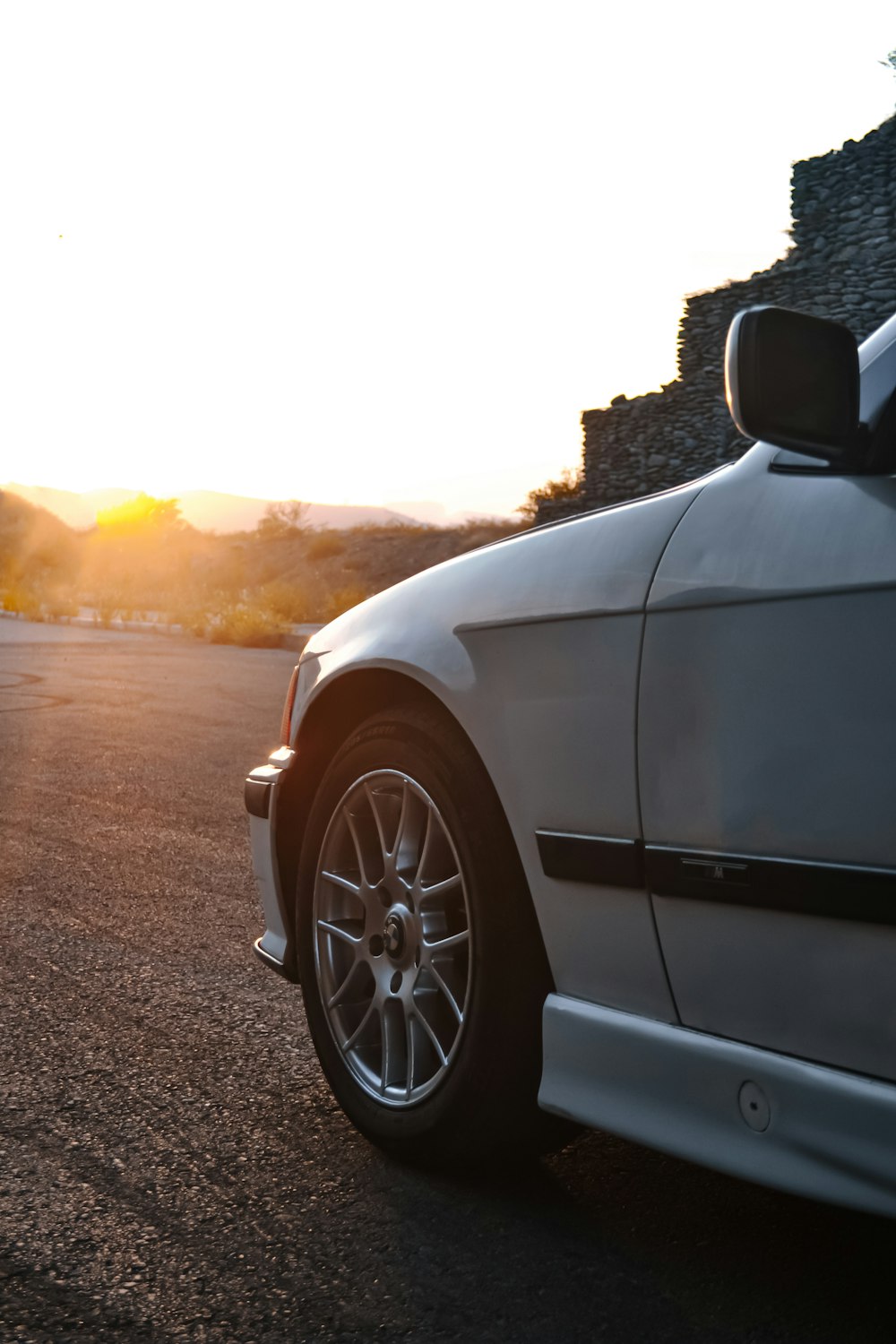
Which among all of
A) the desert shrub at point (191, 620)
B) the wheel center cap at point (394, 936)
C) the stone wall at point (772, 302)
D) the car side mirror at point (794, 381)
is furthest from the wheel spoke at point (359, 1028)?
the stone wall at point (772, 302)

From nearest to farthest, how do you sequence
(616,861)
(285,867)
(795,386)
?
(795,386)
(616,861)
(285,867)

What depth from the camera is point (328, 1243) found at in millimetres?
2375

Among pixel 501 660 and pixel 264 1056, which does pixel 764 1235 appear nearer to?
pixel 501 660

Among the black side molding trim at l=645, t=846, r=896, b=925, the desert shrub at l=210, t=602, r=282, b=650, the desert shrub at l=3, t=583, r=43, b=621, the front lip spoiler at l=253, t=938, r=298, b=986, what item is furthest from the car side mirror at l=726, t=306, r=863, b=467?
the desert shrub at l=3, t=583, r=43, b=621

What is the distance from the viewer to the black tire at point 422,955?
2.52 meters

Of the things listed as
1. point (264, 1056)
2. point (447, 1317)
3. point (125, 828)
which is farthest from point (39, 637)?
point (447, 1317)

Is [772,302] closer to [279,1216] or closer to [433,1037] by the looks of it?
[433,1037]

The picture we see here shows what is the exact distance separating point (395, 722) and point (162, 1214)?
102 cm

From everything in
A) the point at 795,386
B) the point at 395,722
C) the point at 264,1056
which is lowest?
the point at 264,1056

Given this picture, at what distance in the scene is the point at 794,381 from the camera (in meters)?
1.92

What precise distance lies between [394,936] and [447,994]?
8.0 inches

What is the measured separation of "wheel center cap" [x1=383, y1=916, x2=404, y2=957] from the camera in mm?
2777

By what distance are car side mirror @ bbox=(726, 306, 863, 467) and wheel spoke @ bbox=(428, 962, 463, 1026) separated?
1.23 m

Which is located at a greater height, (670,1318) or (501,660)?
(501,660)
